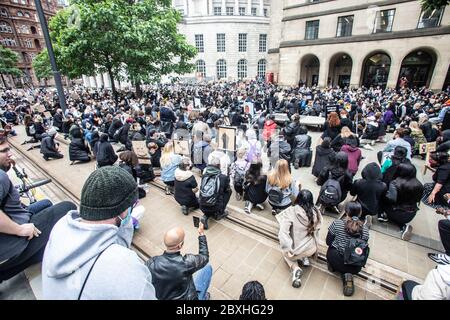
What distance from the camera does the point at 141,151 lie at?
6.12m

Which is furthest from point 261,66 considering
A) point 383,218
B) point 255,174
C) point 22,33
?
point 22,33

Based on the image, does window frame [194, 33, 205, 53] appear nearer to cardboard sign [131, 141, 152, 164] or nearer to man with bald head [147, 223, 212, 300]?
cardboard sign [131, 141, 152, 164]

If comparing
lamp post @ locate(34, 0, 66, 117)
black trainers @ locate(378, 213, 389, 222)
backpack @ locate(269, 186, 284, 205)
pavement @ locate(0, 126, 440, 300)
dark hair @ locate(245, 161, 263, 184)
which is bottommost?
pavement @ locate(0, 126, 440, 300)

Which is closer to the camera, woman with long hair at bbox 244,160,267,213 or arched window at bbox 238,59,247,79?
woman with long hair at bbox 244,160,267,213

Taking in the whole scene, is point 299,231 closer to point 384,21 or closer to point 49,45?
point 49,45

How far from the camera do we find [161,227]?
4.69 meters

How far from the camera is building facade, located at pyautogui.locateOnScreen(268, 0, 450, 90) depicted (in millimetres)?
20812

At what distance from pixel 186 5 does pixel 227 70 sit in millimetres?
15827

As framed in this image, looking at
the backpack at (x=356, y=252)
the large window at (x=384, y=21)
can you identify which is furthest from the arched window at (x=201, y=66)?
the backpack at (x=356, y=252)

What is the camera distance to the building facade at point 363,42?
20812mm

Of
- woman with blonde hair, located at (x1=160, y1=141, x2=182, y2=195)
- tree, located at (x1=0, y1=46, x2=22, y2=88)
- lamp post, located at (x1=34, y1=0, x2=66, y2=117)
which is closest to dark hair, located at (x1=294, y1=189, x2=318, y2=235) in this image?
woman with blonde hair, located at (x1=160, y1=141, x2=182, y2=195)

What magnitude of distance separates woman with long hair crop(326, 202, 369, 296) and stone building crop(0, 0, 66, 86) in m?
73.1

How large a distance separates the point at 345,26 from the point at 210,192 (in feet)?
98.6
